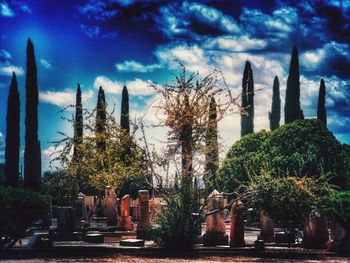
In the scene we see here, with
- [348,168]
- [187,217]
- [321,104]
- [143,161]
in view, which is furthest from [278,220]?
[321,104]

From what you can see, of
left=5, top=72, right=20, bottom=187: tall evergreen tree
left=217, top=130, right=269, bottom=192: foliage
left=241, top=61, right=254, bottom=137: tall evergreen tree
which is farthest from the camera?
left=241, top=61, right=254, bottom=137: tall evergreen tree

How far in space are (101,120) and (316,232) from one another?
328 inches

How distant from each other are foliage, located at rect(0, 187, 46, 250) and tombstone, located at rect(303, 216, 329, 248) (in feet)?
26.6

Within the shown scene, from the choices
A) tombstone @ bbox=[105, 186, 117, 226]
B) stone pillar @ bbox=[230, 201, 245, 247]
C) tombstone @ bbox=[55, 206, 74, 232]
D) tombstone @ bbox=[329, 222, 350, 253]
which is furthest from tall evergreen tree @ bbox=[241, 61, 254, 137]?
tombstone @ bbox=[329, 222, 350, 253]

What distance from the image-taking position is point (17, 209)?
1386 centimetres

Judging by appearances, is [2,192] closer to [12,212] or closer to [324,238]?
[12,212]

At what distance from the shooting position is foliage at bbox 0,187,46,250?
1375 cm

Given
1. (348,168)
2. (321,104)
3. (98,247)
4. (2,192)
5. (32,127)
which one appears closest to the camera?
(2,192)

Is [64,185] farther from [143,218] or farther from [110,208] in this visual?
[143,218]

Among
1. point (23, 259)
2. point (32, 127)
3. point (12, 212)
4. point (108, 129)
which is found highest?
point (32, 127)

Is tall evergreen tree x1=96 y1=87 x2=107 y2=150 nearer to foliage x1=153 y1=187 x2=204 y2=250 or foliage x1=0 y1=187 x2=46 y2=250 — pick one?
foliage x1=153 y1=187 x2=204 y2=250

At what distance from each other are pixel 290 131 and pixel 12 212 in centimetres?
1886

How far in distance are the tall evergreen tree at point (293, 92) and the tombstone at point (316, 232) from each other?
25.8 metres

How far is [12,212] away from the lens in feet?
45.5
